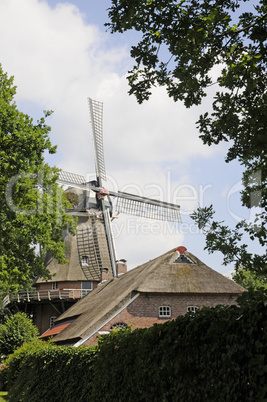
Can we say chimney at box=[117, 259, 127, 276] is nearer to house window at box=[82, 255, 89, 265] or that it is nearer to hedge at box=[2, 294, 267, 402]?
house window at box=[82, 255, 89, 265]

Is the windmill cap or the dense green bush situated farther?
the windmill cap

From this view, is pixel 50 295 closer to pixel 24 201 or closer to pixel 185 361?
pixel 24 201

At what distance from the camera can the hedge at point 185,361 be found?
15.6 feet

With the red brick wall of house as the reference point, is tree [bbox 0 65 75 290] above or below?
above

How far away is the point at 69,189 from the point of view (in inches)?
1668

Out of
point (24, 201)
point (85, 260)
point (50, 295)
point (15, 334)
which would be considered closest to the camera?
point (24, 201)

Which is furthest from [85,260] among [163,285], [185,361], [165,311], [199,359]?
[199,359]

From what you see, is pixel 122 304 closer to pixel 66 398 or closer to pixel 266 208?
pixel 66 398

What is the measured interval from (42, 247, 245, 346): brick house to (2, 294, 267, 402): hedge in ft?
40.9

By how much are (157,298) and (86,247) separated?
17.2 meters

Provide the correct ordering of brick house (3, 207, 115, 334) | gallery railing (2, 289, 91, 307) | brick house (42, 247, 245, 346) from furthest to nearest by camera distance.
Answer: brick house (3, 207, 115, 334) < gallery railing (2, 289, 91, 307) < brick house (42, 247, 245, 346)

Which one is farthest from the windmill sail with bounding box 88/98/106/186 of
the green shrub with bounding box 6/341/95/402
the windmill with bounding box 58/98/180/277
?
the green shrub with bounding box 6/341/95/402

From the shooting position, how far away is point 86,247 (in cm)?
4212

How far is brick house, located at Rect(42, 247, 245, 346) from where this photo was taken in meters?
24.6
